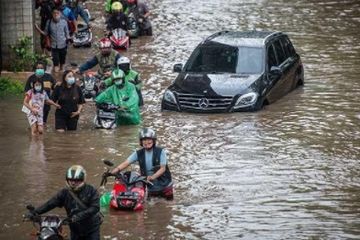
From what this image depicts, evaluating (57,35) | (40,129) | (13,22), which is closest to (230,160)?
(40,129)

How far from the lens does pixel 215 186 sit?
1669 centimetres

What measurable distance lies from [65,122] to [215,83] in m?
3.47

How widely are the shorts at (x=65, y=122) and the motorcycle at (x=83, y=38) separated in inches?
404

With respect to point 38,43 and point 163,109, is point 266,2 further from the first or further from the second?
point 163,109

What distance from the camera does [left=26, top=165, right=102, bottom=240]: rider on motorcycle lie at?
1229 centimetres

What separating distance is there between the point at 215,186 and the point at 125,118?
5005 mm

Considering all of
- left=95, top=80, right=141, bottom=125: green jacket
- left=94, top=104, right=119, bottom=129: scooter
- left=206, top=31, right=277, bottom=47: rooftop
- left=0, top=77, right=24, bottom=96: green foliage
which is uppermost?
left=206, top=31, right=277, bottom=47: rooftop

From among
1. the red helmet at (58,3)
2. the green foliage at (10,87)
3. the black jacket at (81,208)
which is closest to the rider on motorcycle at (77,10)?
the red helmet at (58,3)

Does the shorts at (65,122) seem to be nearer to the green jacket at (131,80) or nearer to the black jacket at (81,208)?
the green jacket at (131,80)

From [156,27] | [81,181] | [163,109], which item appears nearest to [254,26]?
[156,27]

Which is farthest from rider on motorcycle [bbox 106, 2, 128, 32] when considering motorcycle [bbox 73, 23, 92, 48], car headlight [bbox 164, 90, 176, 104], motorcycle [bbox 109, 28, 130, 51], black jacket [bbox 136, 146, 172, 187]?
black jacket [bbox 136, 146, 172, 187]

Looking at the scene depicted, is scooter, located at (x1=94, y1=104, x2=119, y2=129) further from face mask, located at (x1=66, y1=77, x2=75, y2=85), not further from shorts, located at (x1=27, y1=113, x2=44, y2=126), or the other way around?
shorts, located at (x1=27, y1=113, x2=44, y2=126)

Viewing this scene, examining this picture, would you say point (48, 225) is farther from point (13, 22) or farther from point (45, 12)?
point (45, 12)

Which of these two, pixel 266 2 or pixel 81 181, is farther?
pixel 266 2
